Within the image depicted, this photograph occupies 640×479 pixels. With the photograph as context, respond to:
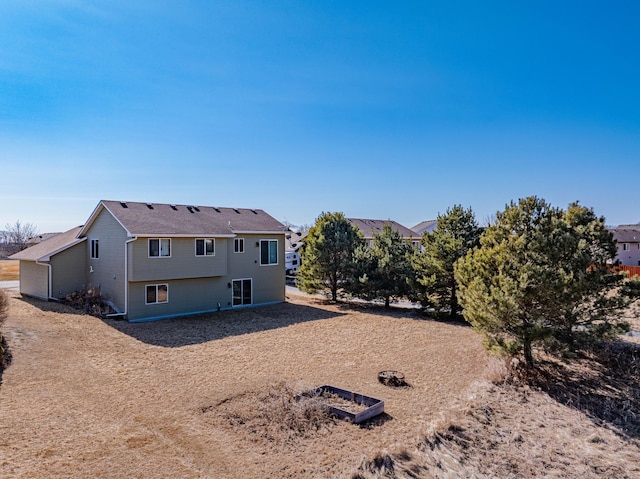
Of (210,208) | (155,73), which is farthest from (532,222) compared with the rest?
(210,208)

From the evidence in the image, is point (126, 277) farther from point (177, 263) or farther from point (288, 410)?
point (288, 410)

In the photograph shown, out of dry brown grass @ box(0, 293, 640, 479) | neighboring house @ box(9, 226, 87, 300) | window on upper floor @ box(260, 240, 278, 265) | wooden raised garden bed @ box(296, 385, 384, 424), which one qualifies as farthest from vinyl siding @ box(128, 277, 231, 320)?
wooden raised garden bed @ box(296, 385, 384, 424)

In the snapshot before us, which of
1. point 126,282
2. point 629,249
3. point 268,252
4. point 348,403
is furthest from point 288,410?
point 629,249

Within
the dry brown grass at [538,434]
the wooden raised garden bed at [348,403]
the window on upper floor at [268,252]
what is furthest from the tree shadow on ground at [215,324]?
the dry brown grass at [538,434]

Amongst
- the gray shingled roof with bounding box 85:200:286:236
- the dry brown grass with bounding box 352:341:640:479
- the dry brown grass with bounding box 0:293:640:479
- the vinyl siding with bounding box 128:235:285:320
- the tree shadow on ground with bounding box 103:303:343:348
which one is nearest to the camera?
the dry brown grass with bounding box 0:293:640:479

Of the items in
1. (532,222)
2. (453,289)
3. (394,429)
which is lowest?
(394,429)

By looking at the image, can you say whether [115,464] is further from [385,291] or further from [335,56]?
[385,291]

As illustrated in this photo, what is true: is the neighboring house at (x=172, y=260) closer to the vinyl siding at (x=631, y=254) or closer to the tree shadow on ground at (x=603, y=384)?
the tree shadow on ground at (x=603, y=384)

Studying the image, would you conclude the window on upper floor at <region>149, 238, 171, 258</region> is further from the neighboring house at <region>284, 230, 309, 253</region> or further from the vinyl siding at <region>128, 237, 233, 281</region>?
the neighboring house at <region>284, 230, 309, 253</region>

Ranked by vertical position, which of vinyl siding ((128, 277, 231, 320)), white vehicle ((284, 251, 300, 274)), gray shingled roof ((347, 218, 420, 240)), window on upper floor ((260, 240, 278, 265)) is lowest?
vinyl siding ((128, 277, 231, 320))
